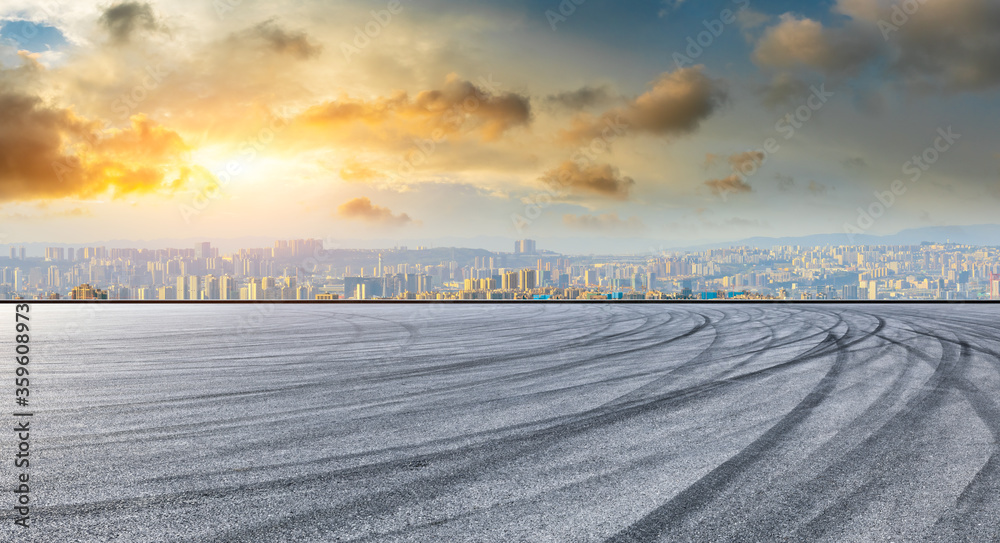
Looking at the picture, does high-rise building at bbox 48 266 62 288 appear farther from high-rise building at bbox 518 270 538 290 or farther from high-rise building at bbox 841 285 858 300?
high-rise building at bbox 841 285 858 300

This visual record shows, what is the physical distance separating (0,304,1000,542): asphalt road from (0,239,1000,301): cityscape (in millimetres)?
21350

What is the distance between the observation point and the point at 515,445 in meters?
5.30

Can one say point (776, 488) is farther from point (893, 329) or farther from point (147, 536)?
point (893, 329)

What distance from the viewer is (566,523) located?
362 cm

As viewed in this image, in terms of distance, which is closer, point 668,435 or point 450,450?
point 450,450

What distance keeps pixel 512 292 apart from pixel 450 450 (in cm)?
2806

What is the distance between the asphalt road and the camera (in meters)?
3.66

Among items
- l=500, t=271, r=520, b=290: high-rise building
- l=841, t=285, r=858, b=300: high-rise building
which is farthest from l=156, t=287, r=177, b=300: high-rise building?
l=841, t=285, r=858, b=300: high-rise building

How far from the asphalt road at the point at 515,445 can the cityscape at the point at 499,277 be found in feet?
70.0

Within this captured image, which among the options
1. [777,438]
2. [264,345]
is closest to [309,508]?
[777,438]

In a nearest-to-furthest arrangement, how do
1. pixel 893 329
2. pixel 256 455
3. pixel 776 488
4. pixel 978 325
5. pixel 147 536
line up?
pixel 147 536
pixel 776 488
pixel 256 455
pixel 893 329
pixel 978 325

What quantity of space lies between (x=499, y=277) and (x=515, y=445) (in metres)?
29.6

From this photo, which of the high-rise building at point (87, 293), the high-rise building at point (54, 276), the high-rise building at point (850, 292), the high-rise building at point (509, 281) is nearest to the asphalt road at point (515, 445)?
the high-rise building at point (850, 292)

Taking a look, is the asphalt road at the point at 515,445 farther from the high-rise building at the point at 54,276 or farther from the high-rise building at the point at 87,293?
the high-rise building at the point at 54,276
